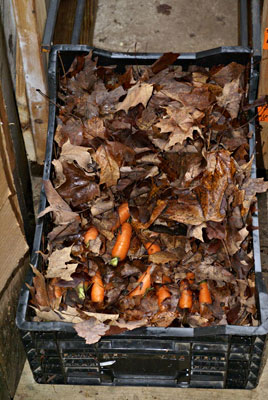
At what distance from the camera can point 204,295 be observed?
3.02m

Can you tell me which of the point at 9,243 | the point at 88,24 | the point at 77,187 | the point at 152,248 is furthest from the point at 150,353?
the point at 88,24

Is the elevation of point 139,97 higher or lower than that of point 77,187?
higher

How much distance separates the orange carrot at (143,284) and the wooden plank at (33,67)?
1527 millimetres

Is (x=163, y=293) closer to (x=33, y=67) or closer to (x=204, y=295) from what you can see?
(x=204, y=295)

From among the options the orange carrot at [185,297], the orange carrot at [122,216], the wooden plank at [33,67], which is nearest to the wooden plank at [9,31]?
the wooden plank at [33,67]

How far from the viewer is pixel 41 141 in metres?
4.28

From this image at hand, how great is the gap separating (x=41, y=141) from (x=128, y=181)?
4.05 feet

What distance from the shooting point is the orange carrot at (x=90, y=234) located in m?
3.15

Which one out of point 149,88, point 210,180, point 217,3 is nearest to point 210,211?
point 210,180

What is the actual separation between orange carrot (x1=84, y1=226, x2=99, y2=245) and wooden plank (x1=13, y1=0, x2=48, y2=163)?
121cm

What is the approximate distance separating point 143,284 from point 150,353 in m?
0.34

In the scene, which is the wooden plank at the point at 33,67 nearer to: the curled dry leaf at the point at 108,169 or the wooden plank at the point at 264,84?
the curled dry leaf at the point at 108,169

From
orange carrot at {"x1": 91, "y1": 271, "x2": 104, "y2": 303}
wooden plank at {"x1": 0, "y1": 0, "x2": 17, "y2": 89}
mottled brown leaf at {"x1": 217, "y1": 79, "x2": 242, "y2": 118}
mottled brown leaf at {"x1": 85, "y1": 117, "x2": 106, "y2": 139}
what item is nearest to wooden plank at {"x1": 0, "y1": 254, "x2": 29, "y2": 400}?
orange carrot at {"x1": 91, "y1": 271, "x2": 104, "y2": 303}

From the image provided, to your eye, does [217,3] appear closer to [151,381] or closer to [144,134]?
[144,134]
